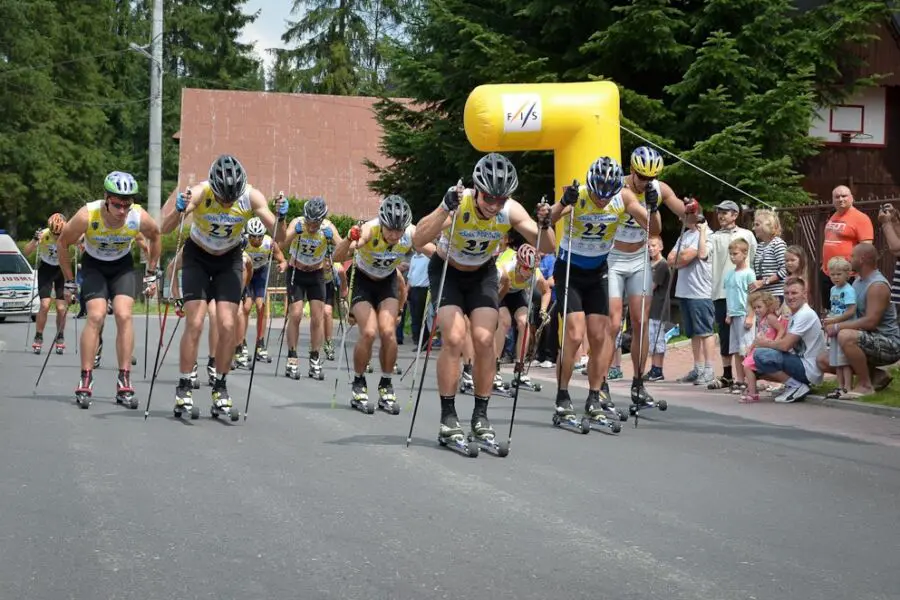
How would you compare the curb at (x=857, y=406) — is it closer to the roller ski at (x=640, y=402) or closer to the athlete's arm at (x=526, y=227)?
the roller ski at (x=640, y=402)

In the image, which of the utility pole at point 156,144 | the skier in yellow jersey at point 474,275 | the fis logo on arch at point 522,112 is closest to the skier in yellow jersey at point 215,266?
the skier in yellow jersey at point 474,275

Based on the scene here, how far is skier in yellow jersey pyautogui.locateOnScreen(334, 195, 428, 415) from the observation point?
12859mm

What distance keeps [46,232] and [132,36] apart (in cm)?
5334

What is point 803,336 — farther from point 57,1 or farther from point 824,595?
point 57,1

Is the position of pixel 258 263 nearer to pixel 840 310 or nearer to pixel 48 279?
pixel 48 279

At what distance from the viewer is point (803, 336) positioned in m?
14.1

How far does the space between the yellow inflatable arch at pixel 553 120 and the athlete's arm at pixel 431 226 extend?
994 centimetres

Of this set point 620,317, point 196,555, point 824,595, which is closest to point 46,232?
point 620,317

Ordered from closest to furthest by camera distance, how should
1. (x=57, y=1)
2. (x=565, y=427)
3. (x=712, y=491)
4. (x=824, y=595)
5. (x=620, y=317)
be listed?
(x=824, y=595)
(x=712, y=491)
(x=565, y=427)
(x=620, y=317)
(x=57, y=1)

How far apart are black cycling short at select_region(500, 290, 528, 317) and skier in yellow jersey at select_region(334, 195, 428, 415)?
2953mm

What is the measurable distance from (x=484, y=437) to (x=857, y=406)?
5.04m

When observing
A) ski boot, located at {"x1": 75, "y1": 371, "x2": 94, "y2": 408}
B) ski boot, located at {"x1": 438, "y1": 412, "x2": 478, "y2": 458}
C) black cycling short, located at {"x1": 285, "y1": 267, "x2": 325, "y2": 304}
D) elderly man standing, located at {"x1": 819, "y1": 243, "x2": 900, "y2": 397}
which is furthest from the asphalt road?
black cycling short, located at {"x1": 285, "y1": 267, "x2": 325, "y2": 304}

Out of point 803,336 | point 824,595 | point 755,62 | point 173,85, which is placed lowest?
point 824,595

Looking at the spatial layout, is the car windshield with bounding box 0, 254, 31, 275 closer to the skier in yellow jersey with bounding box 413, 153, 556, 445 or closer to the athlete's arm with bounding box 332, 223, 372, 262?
the athlete's arm with bounding box 332, 223, 372, 262
